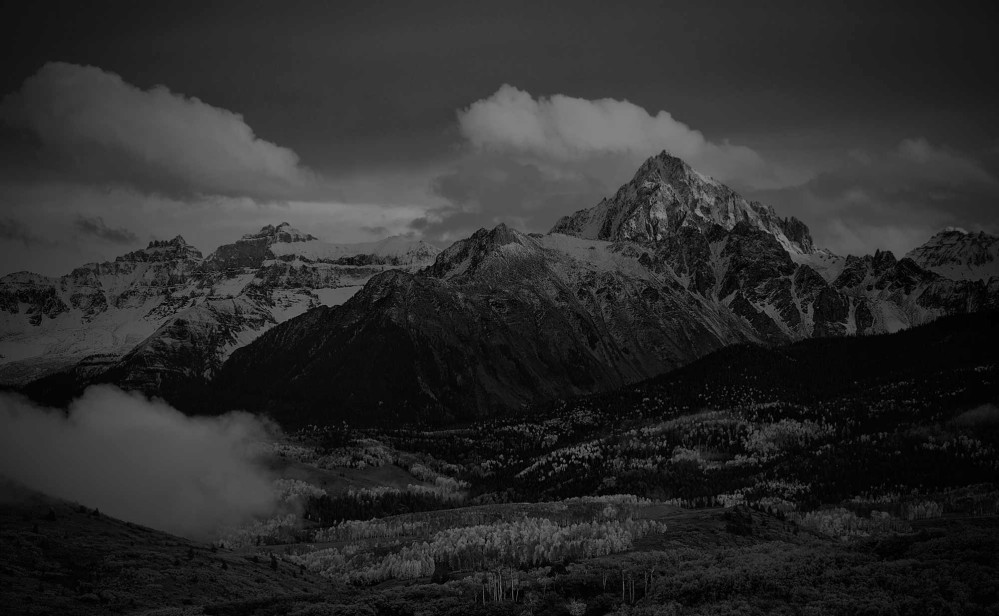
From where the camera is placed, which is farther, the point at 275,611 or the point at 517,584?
the point at 517,584

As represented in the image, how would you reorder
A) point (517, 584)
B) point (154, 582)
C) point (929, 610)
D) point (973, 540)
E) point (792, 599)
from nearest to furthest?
1. point (929, 610)
2. point (792, 599)
3. point (973, 540)
4. point (154, 582)
5. point (517, 584)

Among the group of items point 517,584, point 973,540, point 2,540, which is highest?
point 2,540

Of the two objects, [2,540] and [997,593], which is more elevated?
[2,540]

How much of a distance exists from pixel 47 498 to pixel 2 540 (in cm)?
4363

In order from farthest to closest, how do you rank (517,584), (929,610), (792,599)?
(517,584) → (792,599) → (929,610)

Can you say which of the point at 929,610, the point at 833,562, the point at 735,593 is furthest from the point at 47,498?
the point at 929,610

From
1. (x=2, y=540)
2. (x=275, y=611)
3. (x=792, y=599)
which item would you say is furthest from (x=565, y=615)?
(x=2, y=540)

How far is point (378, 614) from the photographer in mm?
130500

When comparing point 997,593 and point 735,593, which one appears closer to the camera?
point 997,593

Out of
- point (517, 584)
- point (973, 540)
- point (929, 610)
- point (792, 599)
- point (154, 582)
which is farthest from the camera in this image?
point (517, 584)

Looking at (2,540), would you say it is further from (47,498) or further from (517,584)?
(517,584)

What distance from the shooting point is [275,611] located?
413 ft

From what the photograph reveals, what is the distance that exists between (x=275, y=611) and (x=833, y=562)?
82.6 metres

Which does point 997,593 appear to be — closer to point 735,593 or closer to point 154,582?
point 735,593
